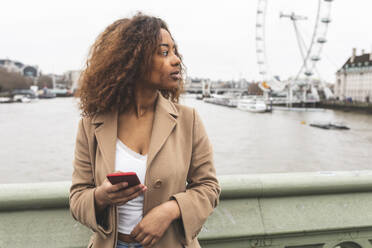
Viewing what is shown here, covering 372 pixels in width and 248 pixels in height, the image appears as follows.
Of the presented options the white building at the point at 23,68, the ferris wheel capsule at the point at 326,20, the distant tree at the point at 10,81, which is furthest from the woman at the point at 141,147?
the white building at the point at 23,68

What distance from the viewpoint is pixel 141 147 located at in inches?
Answer: 37.8

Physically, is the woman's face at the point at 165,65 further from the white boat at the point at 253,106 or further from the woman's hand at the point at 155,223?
the white boat at the point at 253,106

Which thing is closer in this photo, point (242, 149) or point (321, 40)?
point (242, 149)

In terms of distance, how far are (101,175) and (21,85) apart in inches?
3238

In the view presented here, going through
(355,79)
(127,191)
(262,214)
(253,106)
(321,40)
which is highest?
(321,40)

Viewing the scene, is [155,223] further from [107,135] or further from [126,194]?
[107,135]

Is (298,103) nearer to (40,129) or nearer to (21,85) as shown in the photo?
(40,129)

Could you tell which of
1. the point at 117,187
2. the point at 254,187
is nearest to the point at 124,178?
the point at 117,187

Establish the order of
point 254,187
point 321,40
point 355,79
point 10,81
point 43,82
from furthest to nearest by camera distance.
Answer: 1. point 43,82
2. point 10,81
3. point 355,79
4. point 321,40
5. point 254,187

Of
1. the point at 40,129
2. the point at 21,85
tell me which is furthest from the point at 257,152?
the point at 21,85

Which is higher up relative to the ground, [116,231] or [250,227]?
[116,231]

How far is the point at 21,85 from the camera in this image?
246 ft

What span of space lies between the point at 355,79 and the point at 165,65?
63155 millimetres

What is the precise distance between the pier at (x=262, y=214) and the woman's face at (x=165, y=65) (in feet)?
1.35
